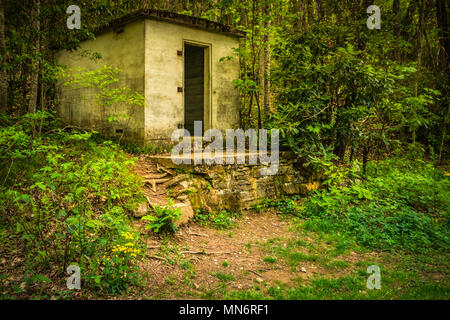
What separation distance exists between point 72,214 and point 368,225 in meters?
4.78

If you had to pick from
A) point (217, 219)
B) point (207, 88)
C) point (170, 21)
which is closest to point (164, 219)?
point (217, 219)

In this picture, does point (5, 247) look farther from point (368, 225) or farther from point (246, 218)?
point (368, 225)

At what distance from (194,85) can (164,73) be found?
68.1 inches

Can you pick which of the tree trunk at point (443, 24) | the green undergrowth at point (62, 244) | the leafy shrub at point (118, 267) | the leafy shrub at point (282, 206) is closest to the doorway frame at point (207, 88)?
the leafy shrub at point (282, 206)

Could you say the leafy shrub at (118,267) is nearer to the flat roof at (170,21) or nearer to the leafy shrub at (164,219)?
the leafy shrub at (164,219)

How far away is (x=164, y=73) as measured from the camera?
23.8 ft

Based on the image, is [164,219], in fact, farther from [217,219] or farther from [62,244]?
[62,244]

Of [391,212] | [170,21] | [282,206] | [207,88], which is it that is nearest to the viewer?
[391,212]

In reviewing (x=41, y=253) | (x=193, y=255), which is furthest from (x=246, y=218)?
(x=41, y=253)

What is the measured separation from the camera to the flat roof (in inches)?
272

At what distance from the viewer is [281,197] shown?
21.9ft

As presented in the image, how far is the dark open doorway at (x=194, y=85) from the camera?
869 cm

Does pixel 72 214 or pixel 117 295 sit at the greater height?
pixel 72 214
